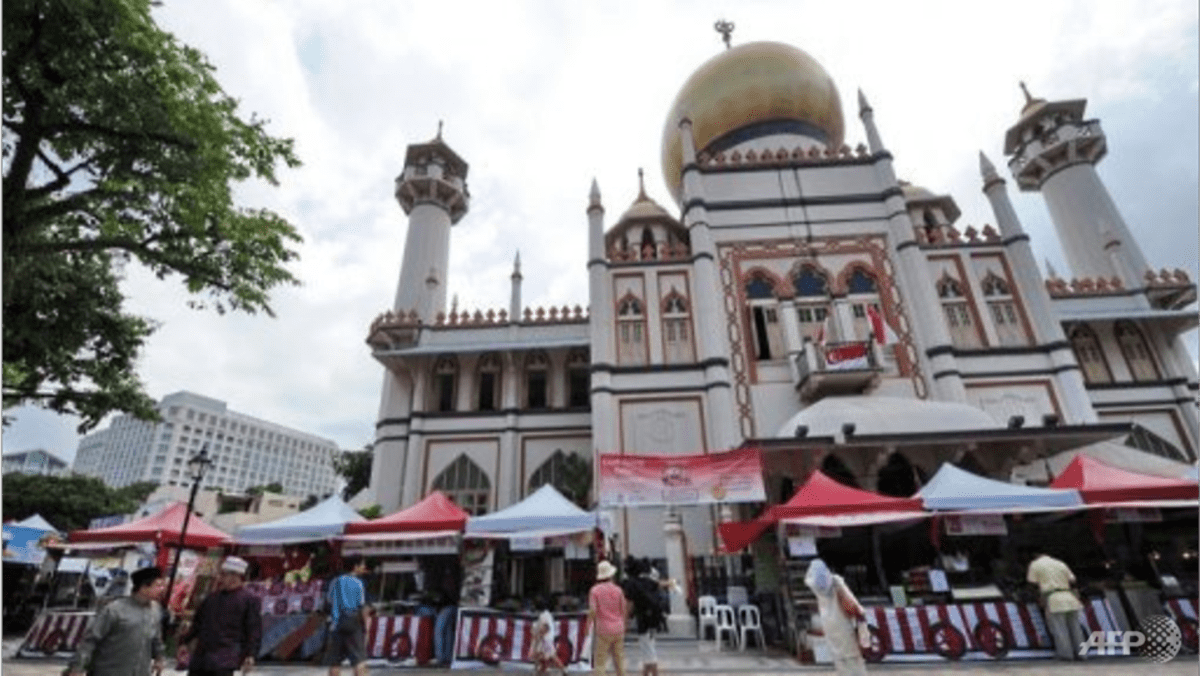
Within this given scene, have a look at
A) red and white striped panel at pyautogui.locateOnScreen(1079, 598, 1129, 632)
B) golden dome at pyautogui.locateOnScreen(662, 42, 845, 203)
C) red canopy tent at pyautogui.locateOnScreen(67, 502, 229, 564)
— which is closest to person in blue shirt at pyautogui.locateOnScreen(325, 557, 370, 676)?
red canopy tent at pyautogui.locateOnScreen(67, 502, 229, 564)

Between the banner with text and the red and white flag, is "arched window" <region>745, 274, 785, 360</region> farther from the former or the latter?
the banner with text

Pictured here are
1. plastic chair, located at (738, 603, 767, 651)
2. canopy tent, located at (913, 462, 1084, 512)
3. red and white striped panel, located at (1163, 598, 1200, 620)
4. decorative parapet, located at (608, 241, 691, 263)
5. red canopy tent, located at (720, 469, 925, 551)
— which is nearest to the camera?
red and white striped panel, located at (1163, 598, 1200, 620)

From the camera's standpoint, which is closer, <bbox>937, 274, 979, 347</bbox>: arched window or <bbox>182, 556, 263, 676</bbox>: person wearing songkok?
<bbox>182, 556, 263, 676</bbox>: person wearing songkok

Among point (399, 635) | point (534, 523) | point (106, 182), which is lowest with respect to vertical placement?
point (399, 635)

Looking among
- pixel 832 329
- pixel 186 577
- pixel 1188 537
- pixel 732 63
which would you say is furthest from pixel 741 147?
pixel 186 577

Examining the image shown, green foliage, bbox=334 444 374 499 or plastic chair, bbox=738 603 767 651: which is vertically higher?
green foliage, bbox=334 444 374 499

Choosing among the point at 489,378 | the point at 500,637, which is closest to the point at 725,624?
the point at 500,637

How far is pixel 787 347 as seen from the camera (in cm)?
1845

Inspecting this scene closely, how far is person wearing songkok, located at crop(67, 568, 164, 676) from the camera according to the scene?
441 centimetres

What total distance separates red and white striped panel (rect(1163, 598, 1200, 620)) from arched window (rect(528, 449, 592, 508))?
12.9 metres

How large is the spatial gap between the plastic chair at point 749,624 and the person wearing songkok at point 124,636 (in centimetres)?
963

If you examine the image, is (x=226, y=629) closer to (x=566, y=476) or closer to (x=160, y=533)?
(x=160, y=533)

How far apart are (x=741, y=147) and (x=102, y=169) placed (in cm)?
2023

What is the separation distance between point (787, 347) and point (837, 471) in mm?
3953
